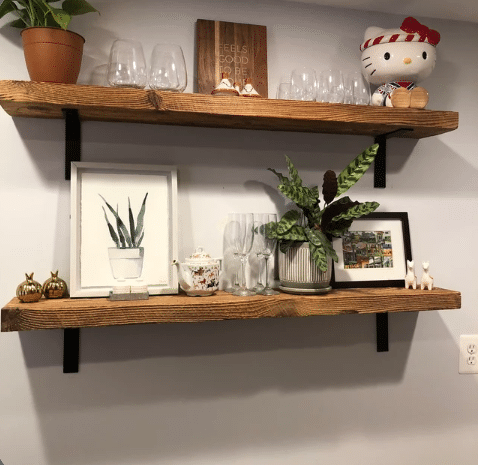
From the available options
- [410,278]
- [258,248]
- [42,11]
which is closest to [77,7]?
[42,11]

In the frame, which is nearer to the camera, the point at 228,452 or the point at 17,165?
the point at 17,165

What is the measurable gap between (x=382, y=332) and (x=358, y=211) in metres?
0.47

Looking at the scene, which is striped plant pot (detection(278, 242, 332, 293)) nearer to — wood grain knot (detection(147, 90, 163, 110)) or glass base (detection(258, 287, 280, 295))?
glass base (detection(258, 287, 280, 295))

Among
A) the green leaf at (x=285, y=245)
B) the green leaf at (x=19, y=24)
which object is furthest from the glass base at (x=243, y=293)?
the green leaf at (x=19, y=24)

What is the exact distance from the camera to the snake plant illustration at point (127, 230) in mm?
1355

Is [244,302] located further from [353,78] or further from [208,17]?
[208,17]

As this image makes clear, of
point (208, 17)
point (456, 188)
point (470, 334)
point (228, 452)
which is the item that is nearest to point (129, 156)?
point (208, 17)

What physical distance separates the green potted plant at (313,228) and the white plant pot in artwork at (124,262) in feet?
1.25

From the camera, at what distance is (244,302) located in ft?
4.13

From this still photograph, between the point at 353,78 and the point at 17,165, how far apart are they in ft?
3.31

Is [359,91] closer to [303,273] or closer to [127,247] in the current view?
[303,273]

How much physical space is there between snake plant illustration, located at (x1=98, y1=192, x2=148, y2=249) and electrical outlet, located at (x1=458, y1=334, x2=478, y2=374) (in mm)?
1149

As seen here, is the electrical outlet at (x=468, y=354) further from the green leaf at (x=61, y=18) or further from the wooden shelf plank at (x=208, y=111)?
the green leaf at (x=61, y=18)

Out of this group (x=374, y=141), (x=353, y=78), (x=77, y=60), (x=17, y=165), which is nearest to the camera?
(x=77, y=60)
